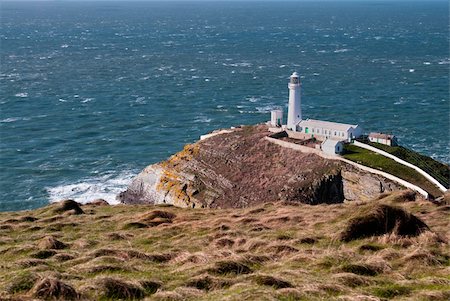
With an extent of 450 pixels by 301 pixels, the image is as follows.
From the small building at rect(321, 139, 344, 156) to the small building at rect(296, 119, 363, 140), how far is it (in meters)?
3.74

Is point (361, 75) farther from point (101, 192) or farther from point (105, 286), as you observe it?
point (105, 286)

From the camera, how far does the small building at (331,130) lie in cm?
7325

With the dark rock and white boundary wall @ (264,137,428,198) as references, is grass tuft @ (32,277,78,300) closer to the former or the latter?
the dark rock

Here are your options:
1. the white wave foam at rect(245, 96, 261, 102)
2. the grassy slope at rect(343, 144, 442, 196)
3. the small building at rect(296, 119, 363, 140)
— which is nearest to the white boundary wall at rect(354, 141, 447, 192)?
the grassy slope at rect(343, 144, 442, 196)

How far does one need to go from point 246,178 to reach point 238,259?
Result: 50892 millimetres

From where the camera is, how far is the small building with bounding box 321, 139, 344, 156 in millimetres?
68188

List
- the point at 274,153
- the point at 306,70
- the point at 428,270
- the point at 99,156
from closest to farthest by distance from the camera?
the point at 428,270 < the point at 274,153 < the point at 99,156 < the point at 306,70

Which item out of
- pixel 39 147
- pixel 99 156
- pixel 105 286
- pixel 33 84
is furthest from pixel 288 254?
pixel 33 84

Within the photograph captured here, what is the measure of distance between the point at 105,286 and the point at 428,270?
34.6 feet

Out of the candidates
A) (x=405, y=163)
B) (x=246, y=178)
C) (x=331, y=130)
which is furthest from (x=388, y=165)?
(x=246, y=178)

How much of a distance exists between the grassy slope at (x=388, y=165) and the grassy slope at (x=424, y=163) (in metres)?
1.73

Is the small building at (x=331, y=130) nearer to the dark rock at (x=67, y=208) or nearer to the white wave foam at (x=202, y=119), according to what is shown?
the white wave foam at (x=202, y=119)

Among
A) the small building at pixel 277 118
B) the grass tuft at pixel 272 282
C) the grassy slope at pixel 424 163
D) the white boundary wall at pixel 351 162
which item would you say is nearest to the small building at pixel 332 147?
the white boundary wall at pixel 351 162

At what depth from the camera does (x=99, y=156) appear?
9031 cm
